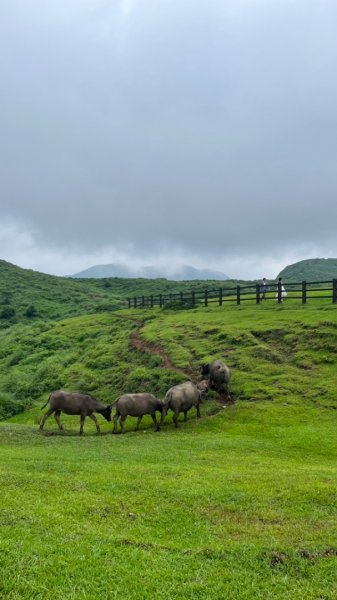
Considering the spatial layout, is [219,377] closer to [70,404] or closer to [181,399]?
[181,399]

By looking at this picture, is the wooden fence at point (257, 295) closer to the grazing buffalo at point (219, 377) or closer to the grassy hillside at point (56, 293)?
the grazing buffalo at point (219, 377)

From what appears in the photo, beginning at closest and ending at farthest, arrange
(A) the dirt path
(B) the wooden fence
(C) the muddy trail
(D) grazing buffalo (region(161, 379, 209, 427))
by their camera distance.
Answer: (D) grazing buffalo (region(161, 379, 209, 427)), (C) the muddy trail, (A) the dirt path, (B) the wooden fence

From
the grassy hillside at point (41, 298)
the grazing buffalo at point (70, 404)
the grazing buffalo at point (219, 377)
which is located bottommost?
the grazing buffalo at point (70, 404)

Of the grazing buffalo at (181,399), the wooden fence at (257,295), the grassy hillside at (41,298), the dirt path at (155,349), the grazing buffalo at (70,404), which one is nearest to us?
the grazing buffalo at (181,399)

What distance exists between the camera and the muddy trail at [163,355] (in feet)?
80.2

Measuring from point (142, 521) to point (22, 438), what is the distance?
35.9 feet

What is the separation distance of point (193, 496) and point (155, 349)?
2303 centimetres

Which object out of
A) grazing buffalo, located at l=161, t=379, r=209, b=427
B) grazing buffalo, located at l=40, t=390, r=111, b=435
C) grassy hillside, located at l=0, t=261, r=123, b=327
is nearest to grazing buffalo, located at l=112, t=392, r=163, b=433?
grazing buffalo, located at l=161, t=379, r=209, b=427

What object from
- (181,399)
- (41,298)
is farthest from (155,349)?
(41,298)

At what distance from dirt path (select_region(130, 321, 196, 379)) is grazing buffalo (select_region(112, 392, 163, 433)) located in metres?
5.74

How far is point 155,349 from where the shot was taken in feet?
113

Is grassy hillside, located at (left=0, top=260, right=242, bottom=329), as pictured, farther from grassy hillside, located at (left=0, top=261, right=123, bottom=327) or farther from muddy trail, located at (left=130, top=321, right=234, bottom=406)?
muddy trail, located at (left=130, top=321, right=234, bottom=406)

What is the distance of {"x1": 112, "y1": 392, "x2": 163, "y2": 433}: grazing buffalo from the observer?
840 inches

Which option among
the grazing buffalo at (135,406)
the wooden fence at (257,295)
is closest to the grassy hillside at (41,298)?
the wooden fence at (257,295)
